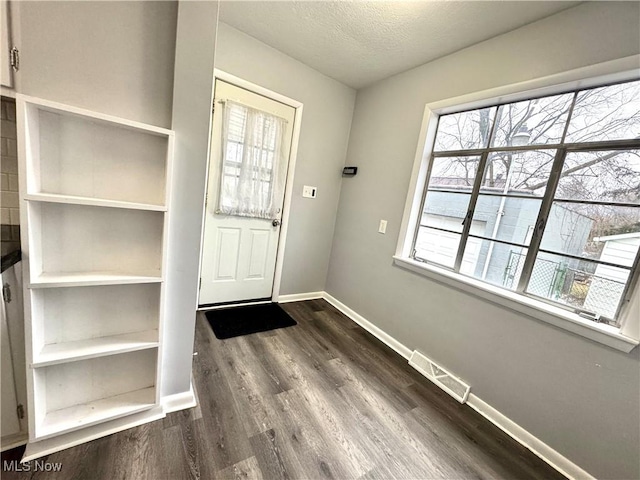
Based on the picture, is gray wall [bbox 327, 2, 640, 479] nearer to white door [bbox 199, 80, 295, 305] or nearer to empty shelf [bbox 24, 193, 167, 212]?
white door [bbox 199, 80, 295, 305]

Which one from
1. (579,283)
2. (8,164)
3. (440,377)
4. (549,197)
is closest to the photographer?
(8,164)

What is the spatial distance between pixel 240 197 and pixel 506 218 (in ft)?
7.28

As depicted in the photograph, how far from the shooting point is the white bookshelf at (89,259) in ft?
3.06

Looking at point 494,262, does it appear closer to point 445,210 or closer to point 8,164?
point 445,210

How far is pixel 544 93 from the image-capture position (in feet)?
Result: 5.05

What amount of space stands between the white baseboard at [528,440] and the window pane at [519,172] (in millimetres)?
1466

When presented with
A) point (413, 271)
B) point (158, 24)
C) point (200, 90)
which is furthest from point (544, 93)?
point (158, 24)

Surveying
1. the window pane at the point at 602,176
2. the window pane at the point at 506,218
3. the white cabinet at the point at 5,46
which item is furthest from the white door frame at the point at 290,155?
the window pane at the point at 602,176

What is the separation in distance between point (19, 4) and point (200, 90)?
576mm

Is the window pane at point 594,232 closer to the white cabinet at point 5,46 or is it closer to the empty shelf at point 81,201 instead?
the empty shelf at point 81,201

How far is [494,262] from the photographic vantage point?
1.75 metres

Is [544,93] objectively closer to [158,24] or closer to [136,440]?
[158,24]

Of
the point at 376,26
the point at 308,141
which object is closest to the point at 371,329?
the point at 308,141

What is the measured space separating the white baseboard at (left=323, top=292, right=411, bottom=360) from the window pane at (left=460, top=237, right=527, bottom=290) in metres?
0.89
